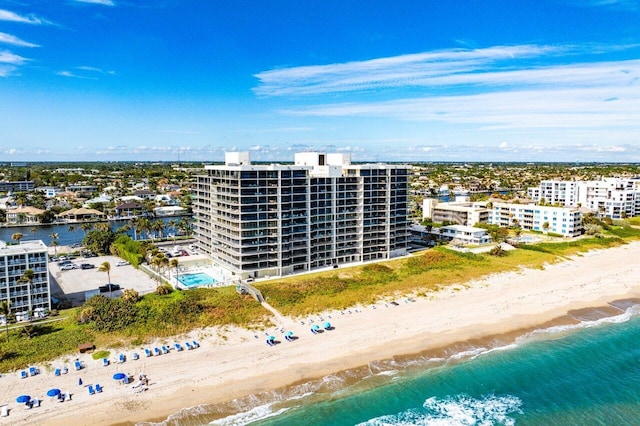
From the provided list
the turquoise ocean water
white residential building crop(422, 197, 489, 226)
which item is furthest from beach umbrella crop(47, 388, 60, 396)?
white residential building crop(422, 197, 489, 226)

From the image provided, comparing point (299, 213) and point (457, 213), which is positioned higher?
point (299, 213)

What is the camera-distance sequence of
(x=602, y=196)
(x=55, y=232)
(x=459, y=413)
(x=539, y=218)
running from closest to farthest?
1. (x=459, y=413)
2. (x=539, y=218)
3. (x=55, y=232)
4. (x=602, y=196)

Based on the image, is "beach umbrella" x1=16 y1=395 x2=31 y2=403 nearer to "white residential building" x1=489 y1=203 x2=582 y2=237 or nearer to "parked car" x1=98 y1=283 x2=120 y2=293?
"parked car" x1=98 y1=283 x2=120 y2=293

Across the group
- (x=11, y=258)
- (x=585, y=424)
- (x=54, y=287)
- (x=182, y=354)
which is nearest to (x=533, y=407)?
(x=585, y=424)

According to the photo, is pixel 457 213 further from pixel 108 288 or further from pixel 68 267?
pixel 68 267

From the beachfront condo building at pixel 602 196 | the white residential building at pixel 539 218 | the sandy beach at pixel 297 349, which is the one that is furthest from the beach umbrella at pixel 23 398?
the beachfront condo building at pixel 602 196

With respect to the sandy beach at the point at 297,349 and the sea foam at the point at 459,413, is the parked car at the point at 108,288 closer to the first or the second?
the sandy beach at the point at 297,349

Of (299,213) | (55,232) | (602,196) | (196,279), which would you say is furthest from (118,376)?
(602,196)
